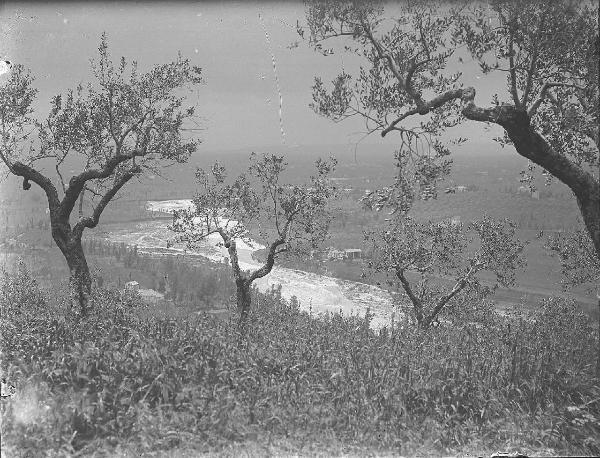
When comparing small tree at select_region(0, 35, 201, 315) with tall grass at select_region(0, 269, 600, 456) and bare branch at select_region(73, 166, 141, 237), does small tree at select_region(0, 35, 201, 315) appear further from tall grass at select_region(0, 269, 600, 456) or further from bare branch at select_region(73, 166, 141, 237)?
tall grass at select_region(0, 269, 600, 456)

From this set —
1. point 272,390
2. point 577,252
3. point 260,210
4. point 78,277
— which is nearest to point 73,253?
point 78,277

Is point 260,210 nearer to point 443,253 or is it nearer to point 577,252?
point 443,253

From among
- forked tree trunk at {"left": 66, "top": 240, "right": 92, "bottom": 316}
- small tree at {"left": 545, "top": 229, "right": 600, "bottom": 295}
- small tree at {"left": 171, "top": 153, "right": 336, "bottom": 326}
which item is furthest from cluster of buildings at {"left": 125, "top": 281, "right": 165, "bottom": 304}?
small tree at {"left": 545, "top": 229, "right": 600, "bottom": 295}

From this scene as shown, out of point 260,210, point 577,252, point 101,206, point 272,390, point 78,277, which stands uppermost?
point 101,206

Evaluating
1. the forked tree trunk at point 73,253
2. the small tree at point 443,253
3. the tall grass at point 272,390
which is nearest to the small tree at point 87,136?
the forked tree trunk at point 73,253

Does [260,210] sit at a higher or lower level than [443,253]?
higher

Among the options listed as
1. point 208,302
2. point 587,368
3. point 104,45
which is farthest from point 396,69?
point 208,302
